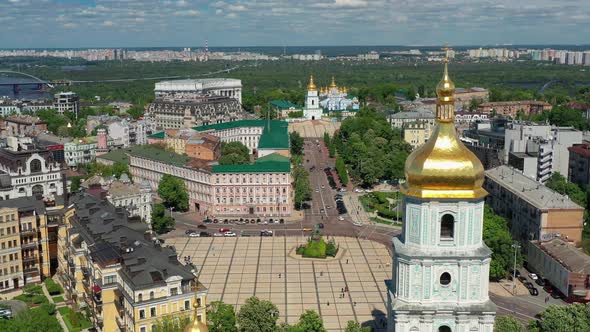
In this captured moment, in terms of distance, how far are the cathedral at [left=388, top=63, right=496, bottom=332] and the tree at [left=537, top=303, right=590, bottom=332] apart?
60.0 ft

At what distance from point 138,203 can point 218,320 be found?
3690cm

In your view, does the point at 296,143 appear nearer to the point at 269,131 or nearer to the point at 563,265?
the point at 269,131

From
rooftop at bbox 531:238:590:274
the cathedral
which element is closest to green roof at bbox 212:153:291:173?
rooftop at bbox 531:238:590:274

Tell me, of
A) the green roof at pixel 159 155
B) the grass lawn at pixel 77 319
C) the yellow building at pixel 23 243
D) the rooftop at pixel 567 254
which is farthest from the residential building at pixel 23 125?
the rooftop at pixel 567 254

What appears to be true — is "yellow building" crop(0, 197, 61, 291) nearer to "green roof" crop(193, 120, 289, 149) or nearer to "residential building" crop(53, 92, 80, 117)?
"green roof" crop(193, 120, 289, 149)

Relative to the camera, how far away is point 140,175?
10175cm

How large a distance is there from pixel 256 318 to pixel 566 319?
19.6m

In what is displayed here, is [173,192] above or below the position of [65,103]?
below

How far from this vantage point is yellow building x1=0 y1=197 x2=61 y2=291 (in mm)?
57188

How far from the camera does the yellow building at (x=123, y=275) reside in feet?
135

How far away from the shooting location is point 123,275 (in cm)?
4266

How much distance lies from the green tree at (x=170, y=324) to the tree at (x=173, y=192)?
150 ft

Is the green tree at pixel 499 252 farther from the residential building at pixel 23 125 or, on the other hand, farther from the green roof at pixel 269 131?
the residential building at pixel 23 125

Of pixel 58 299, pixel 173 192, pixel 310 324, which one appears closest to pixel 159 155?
pixel 173 192
